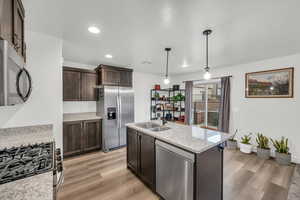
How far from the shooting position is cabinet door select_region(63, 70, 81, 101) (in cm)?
330

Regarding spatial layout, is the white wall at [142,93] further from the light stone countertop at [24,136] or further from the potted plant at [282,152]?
the potted plant at [282,152]

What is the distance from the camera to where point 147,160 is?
2.10 m

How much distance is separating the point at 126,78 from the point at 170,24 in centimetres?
251

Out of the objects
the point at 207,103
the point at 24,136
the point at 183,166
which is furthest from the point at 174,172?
the point at 207,103

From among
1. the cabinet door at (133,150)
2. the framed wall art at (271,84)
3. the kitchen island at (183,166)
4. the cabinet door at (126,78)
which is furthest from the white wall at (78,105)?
the framed wall art at (271,84)

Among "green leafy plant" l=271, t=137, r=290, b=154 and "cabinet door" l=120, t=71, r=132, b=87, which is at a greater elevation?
"cabinet door" l=120, t=71, r=132, b=87

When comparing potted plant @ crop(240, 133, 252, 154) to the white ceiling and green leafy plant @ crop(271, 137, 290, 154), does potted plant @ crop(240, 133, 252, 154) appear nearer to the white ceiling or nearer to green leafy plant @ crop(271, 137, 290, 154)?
green leafy plant @ crop(271, 137, 290, 154)

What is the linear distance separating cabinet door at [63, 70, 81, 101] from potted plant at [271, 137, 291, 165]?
16.8ft

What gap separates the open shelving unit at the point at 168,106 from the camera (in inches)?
212

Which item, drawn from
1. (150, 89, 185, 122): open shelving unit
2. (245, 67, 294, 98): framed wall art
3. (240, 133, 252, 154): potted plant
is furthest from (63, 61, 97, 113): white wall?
(245, 67, 294, 98): framed wall art

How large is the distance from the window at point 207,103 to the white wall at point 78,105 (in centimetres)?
377

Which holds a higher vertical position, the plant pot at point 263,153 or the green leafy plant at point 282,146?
the green leafy plant at point 282,146

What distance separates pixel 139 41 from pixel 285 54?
10.9 ft

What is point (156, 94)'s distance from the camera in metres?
5.42
